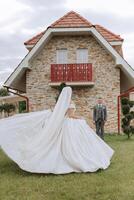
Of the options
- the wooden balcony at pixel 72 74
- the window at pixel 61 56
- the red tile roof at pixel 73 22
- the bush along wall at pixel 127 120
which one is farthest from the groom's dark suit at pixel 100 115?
the window at pixel 61 56

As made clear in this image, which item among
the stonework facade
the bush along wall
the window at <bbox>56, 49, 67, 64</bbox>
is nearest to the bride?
the bush along wall

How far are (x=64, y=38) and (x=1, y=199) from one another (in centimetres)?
2155

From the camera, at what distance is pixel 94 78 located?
28.6 m

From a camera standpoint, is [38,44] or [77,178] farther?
[38,44]

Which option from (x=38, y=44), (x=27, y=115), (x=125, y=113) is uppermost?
(x=38, y=44)

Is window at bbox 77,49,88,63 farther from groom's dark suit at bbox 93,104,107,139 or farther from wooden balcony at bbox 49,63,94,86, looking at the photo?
groom's dark suit at bbox 93,104,107,139

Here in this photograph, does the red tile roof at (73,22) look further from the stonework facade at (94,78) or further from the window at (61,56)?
the window at (61,56)

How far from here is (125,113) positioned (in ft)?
83.3

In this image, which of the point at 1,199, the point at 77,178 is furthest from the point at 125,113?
the point at 1,199

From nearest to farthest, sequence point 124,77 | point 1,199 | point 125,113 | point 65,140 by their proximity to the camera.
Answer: point 1,199 < point 65,140 < point 125,113 < point 124,77

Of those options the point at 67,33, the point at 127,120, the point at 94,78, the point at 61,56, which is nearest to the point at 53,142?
the point at 127,120

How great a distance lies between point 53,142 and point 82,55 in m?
18.1

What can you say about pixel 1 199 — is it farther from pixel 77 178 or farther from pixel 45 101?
pixel 45 101

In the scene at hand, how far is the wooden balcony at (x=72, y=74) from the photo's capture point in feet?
91.1
